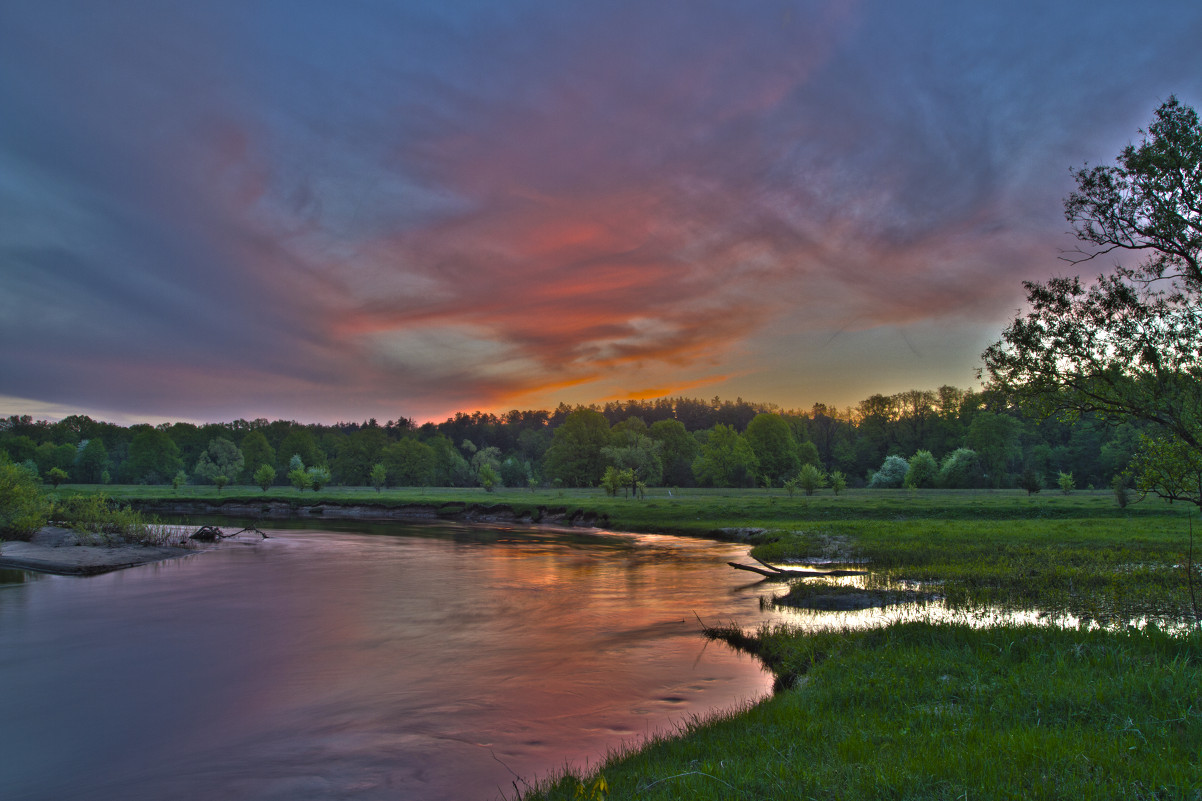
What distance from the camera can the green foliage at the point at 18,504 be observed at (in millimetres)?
31375

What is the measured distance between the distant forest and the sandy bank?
59.7m

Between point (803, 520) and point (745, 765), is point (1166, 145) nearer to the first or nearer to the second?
point (745, 765)

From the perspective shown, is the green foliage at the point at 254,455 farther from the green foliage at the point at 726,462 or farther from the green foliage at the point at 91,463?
the green foliage at the point at 726,462

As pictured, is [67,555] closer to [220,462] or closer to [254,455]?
[220,462]

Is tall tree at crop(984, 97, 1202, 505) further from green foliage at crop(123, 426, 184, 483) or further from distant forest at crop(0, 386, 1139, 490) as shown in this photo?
green foliage at crop(123, 426, 184, 483)

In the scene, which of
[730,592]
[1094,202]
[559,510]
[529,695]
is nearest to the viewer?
[529,695]

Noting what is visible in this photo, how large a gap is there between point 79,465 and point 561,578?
153 m

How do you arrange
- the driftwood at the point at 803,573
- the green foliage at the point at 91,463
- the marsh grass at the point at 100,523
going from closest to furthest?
the driftwood at the point at 803,573 → the marsh grass at the point at 100,523 → the green foliage at the point at 91,463

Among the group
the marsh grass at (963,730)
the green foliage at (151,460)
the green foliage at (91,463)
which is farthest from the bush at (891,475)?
the green foliage at (91,463)

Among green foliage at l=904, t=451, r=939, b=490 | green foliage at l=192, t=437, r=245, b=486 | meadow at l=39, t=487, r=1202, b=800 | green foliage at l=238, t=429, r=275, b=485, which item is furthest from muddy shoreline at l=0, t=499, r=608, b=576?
green foliage at l=904, t=451, r=939, b=490

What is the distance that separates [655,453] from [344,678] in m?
82.0

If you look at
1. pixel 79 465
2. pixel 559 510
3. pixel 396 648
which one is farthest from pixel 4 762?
pixel 79 465

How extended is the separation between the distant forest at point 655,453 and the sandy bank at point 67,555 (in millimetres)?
59661

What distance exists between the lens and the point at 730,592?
23.2m
